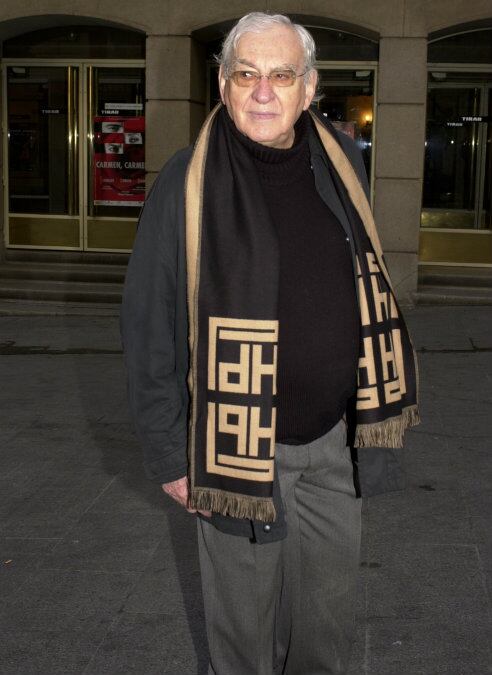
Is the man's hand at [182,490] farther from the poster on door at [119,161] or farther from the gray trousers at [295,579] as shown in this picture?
the poster on door at [119,161]

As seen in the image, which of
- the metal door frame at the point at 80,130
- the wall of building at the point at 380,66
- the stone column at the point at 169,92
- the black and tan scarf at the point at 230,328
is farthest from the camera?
the metal door frame at the point at 80,130

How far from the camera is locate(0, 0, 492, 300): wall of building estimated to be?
1235 centimetres

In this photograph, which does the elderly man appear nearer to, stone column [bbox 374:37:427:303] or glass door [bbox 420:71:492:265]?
stone column [bbox 374:37:427:303]

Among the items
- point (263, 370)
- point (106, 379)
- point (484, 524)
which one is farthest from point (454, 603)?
point (106, 379)

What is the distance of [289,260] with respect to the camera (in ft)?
9.19

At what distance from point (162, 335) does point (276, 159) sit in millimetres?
557

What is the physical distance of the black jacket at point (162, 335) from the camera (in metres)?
2.76

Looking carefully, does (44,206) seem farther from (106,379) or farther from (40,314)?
(106,379)

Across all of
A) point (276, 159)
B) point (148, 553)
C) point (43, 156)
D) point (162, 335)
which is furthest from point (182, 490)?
point (43, 156)

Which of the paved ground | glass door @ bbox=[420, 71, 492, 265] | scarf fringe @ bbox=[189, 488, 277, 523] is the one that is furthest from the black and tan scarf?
glass door @ bbox=[420, 71, 492, 265]

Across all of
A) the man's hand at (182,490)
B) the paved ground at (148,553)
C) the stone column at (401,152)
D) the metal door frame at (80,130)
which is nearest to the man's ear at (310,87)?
the man's hand at (182,490)

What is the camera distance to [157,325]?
9.07 feet

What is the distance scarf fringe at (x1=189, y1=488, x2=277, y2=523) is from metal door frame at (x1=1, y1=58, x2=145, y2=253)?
1131 centimetres

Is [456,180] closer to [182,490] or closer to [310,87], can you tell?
[310,87]
